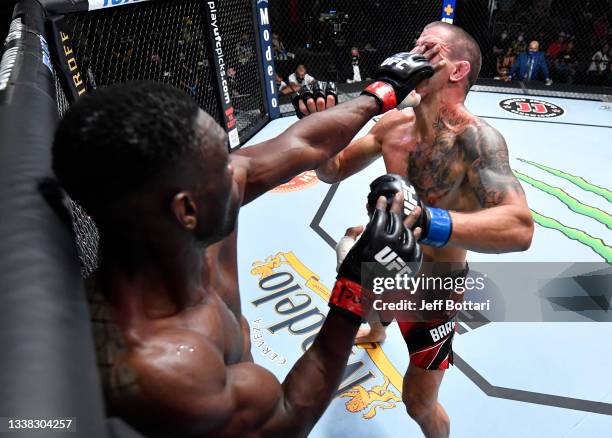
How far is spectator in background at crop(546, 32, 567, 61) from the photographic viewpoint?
321 inches

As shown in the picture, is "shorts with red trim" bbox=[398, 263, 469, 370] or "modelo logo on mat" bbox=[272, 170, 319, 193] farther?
"modelo logo on mat" bbox=[272, 170, 319, 193]

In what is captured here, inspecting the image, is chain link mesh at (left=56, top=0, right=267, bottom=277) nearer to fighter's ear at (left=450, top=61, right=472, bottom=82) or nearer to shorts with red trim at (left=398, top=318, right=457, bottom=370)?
fighter's ear at (left=450, top=61, right=472, bottom=82)

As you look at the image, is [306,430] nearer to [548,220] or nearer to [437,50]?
[437,50]

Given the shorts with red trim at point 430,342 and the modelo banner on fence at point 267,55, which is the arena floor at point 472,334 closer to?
the shorts with red trim at point 430,342

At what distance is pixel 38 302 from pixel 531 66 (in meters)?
8.80

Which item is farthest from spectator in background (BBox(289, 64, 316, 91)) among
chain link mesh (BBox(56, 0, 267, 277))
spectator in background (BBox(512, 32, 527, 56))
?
spectator in background (BBox(512, 32, 527, 56))

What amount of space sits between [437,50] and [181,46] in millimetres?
3614

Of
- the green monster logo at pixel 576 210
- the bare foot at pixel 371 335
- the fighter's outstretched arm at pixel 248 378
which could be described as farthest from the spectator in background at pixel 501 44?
the fighter's outstretched arm at pixel 248 378

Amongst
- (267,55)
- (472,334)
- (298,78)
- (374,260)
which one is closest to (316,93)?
(374,260)

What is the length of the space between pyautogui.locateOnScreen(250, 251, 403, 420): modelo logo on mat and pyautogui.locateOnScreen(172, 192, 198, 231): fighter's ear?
1896mm

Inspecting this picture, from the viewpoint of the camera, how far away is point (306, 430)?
1.16 m

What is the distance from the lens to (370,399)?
260cm

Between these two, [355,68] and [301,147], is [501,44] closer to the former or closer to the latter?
[355,68]

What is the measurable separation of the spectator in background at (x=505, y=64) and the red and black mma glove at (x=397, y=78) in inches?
281
